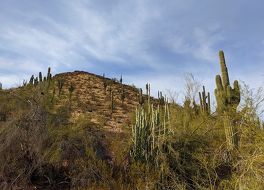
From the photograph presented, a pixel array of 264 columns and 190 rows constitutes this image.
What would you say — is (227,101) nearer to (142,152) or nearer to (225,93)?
(225,93)

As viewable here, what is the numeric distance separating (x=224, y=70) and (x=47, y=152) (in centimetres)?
750

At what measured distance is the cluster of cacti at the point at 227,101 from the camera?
39.6 feet

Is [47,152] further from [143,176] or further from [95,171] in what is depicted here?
[143,176]

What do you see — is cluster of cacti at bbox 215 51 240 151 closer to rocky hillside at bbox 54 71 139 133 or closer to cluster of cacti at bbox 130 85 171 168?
cluster of cacti at bbox 130 85 171 168

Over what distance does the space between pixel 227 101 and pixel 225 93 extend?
0.32m

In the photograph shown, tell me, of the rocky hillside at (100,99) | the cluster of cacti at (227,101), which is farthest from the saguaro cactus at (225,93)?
the rocky hillside at (100,99)

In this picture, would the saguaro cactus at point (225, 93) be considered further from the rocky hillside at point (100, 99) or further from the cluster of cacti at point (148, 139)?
the rocky hillside at point (100, 99)

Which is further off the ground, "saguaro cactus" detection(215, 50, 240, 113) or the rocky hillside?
the rocky hillside

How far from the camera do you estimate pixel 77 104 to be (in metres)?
27.9

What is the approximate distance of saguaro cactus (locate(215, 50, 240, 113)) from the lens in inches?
520

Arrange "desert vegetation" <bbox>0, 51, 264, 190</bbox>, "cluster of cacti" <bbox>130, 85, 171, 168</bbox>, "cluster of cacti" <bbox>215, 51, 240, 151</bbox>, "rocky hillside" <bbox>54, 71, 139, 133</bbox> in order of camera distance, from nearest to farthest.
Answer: "desert vegetation" <bbox>0, 51, 264, 190</bbox>, "cluster of cacti" <bbox>130, 85, 171, 168</bbox>, "cluster of cacti" <bbox>215, 51, 240, 151</bbox>, "rocky hillside" <bbox>54, 71, 139, 133</bbox>


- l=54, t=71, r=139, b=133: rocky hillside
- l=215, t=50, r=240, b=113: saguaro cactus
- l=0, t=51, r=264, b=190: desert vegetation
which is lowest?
l=0, t=51, r=264, b=190: desert vegetation

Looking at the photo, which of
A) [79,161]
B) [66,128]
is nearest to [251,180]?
[79,161]

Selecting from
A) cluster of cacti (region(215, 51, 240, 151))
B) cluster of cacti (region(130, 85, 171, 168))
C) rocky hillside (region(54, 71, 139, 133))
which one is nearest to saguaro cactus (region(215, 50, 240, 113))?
cluster of cacti (region(215, 51, 240, 151))
